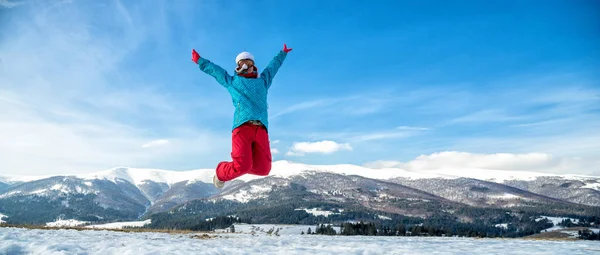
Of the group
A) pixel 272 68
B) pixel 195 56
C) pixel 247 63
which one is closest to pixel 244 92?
pixel 247 63

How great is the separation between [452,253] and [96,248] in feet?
23.1

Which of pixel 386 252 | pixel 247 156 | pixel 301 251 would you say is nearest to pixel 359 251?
pixel 386 252

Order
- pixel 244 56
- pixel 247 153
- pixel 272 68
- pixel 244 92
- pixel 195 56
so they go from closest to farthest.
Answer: pixel 247 153, pixel 244 92, pixel 244 56, pixel 195 56, pixel 272 68

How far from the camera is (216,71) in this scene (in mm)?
10266

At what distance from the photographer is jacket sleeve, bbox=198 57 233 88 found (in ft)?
33.4

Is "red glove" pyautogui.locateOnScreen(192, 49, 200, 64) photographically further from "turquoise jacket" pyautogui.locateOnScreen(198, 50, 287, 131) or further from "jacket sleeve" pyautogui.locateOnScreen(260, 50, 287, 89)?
"jacket sleeve" pyautogui.locateOnScreen(260, 50, 287, 89)

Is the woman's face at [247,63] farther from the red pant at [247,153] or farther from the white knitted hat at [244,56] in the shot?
the red pant at [247,153]

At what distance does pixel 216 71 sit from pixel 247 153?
2.43 metres

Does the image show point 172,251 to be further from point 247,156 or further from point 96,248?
point 247,156

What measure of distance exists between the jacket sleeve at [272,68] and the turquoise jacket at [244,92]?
9cm

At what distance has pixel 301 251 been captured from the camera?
780 cm

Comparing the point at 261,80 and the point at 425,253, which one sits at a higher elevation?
the point at 261,80

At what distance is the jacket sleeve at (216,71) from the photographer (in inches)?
400

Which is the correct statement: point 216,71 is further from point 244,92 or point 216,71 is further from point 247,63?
point 244,92
